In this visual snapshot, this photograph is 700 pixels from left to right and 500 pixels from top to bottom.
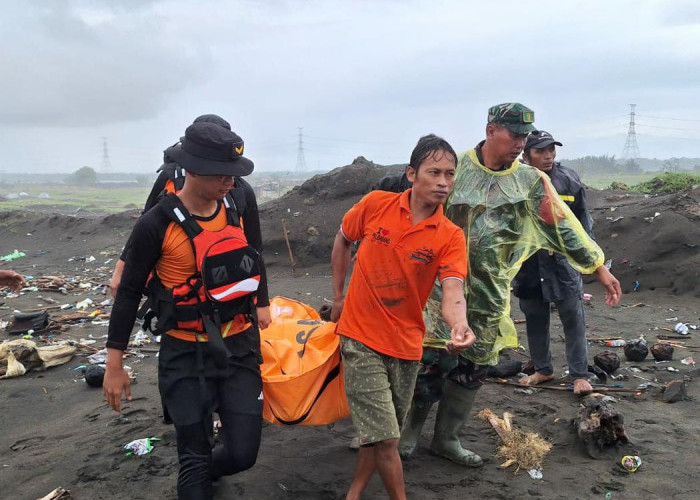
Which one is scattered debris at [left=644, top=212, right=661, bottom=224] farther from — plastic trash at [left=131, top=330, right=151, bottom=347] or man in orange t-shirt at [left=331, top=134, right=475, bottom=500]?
man in orange t-shirt at [left=331, top=134, right=475, bottom=500]

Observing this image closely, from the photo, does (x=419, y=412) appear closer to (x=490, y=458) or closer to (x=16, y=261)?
(x=490, y=458)

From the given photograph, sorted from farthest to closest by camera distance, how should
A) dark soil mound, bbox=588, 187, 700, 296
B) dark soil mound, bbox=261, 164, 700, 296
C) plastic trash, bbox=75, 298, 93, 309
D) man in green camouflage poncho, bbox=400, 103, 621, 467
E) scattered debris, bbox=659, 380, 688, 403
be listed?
dark soil mound, bbox=261, 164, 700, 296 < dark soil mound, bbox=588, 187, 700, 296 < plastic trash, bbox=75, 298, 93, 309 < scattered debris, bbox=659, 380, 688, 403 < man in green camouflage poncho, bbox=400, 103, 621, 467

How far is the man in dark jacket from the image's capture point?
517 centimetres

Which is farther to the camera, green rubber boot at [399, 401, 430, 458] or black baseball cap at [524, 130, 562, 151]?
black baseball cap at [524, 130, 562, 151]

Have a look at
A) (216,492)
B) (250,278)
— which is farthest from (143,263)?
(216,492)

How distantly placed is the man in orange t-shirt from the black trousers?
576mm

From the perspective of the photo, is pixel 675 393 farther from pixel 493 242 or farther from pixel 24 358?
pixel 24 358

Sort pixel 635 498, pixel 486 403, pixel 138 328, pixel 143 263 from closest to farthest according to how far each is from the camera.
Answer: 1. pixel 143 263
2. pixel 635 498
3. pixel 486 403
4. pixel 138 328

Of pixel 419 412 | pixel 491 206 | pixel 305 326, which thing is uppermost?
pixel 491 206

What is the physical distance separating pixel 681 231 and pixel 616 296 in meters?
8.11

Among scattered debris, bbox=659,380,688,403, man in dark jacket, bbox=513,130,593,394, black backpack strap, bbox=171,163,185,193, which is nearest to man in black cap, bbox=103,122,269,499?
black backpack strap, bbox=171,163,185,193

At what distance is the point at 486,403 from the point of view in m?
5.18

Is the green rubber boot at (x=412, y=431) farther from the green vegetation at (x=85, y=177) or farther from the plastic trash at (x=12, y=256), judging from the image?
the green vegetation at (x=85, y=177)

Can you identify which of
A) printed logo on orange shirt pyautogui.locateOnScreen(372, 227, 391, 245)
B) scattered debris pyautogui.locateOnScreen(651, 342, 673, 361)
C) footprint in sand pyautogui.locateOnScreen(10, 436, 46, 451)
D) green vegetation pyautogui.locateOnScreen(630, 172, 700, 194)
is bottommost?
scattered debris pyautogui.locateOnScreen(651, 342, 673, 361)
